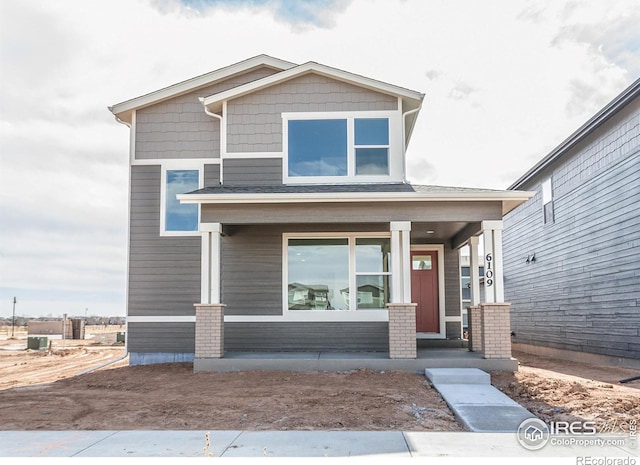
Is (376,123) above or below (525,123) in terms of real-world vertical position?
below

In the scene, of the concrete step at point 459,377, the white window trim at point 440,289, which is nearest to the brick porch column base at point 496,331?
the concrete step at point 459,377

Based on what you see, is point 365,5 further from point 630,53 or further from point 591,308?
point 591,308

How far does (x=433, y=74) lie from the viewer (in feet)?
46.6

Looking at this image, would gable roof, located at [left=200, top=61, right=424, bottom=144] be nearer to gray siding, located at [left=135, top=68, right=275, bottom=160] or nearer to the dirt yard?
gray siding, located at [left=135, top=68, right=275, bottom=160]

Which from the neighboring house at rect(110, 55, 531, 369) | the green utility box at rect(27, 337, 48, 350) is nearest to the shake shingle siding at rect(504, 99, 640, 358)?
the neighboring house at rect(110, 55, 531, 369)

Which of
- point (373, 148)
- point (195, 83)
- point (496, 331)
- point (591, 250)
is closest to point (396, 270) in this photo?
point (496, 331)

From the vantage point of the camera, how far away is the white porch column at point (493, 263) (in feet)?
33.1

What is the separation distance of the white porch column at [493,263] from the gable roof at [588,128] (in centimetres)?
358

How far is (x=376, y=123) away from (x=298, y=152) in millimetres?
1728

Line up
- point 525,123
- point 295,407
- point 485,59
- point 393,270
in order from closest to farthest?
point 295,407 → point 393,270 → point 485,59 → point 525,123

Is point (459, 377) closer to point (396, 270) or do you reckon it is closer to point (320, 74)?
point (396, 270)

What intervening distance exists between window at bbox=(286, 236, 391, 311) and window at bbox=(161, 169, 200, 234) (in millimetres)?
2219

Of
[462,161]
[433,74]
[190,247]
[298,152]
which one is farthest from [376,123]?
[462,161]

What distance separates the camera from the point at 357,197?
10078 millimetres
